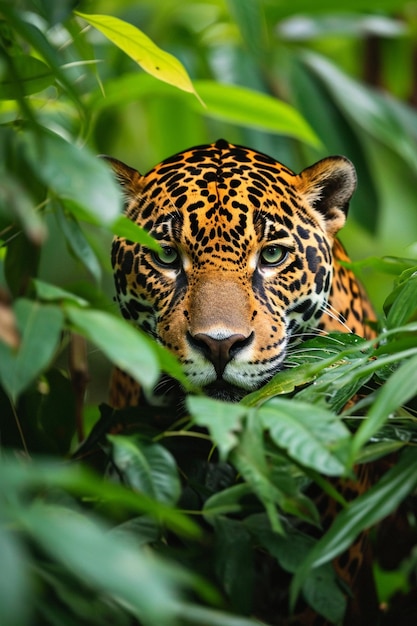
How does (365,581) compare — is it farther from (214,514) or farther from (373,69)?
(373,69)

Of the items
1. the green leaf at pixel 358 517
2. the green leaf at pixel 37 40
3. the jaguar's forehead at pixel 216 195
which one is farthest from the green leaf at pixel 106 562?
the jaguar's forehead at pixel 216 195

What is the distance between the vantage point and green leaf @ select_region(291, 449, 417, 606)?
90.3 inches

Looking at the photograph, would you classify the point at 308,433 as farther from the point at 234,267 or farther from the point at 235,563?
the point at 234,267

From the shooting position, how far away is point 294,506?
2.36 m

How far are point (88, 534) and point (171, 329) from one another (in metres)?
1.63

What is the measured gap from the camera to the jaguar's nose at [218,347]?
3.08 m

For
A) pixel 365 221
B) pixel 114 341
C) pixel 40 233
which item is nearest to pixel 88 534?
pixel 114 341

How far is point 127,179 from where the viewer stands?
3.71 m

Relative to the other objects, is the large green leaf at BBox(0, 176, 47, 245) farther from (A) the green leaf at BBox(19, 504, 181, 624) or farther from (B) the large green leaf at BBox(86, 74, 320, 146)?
(B) the large green leaf at BBox(86, 74, 320, 146)

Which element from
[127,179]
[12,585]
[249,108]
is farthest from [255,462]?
[249,108]

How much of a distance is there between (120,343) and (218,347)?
3.72 feet

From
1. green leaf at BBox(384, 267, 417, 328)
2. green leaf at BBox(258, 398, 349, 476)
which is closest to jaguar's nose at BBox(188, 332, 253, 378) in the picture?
green leaf at BBox(384, 267, 417, 328)

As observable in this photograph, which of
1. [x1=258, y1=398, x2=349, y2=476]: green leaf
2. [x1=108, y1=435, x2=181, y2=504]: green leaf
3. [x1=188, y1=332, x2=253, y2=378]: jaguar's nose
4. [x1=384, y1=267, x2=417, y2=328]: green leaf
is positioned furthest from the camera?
[x1=188, y1=332, x2=253, y2=378]: jaguar's nose

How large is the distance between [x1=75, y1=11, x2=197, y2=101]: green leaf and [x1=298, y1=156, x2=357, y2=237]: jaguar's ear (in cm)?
84
